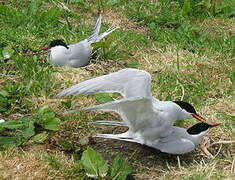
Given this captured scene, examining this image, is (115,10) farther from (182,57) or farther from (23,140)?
(23,140)

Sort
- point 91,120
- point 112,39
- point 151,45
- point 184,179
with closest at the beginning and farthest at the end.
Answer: point 184,179 → point 91,120 → point 112,39 → point 151,45

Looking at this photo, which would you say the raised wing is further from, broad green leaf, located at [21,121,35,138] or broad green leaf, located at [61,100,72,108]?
broad green leaf, located at [61,100,72,108]

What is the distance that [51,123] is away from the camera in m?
2.89

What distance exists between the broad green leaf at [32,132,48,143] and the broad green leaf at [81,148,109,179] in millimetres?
278

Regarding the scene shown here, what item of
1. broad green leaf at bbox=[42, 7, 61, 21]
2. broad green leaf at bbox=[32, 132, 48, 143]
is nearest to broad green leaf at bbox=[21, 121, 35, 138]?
broad green leaf at bbox=[32, 132, 48, 143]

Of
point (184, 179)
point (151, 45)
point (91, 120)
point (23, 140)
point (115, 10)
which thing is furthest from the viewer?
point (115, 10)

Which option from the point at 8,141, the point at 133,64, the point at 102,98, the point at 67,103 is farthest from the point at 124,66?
the point at 8,141

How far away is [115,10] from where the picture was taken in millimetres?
Answer: 4938

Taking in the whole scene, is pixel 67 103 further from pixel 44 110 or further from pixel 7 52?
pixel 7 52

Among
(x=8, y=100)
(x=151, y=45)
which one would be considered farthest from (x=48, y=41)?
(x=8, y=100)

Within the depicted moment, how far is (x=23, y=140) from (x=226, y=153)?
100 centimetres

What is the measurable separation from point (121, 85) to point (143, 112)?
158mm

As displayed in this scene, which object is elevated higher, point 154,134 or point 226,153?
point 154,134

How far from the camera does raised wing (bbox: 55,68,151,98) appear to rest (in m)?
2.56
